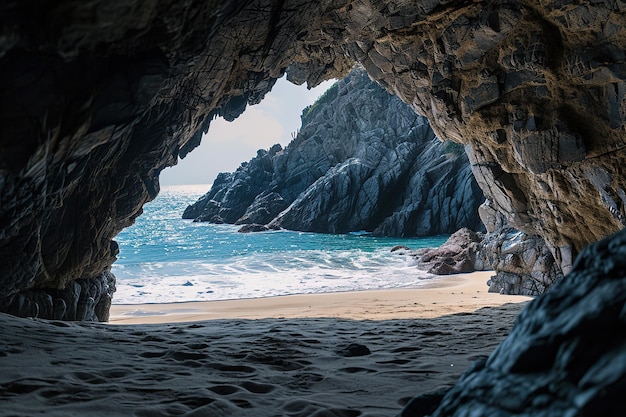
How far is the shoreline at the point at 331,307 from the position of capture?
30.5 feet

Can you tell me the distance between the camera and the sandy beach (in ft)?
9.45

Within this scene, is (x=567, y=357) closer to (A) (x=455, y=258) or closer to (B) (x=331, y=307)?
(B) (x=331, y=307)

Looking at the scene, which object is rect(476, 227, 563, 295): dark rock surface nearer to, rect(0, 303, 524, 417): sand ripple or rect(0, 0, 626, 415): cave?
rect(0, 0, 626, 415): cave

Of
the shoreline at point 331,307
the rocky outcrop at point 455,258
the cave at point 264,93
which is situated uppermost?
the cave at point 264,93

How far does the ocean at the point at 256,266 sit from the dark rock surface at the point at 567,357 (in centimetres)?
1371

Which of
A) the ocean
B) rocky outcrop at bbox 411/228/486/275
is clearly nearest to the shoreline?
the ocean

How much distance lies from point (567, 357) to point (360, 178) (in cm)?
4445

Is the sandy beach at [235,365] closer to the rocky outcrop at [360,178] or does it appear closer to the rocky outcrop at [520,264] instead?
the rocky outcrop at [520,264]

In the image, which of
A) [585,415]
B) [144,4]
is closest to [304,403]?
[585,415]

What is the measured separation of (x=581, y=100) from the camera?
8.21 m

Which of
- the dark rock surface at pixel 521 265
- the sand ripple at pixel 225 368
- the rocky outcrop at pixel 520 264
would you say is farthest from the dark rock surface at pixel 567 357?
the dark rock surface at pixel 521 265

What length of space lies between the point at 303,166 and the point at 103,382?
172 ft

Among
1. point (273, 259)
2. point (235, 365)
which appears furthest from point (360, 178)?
point (235, 365)

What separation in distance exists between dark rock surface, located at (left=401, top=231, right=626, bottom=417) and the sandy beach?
1.07m
